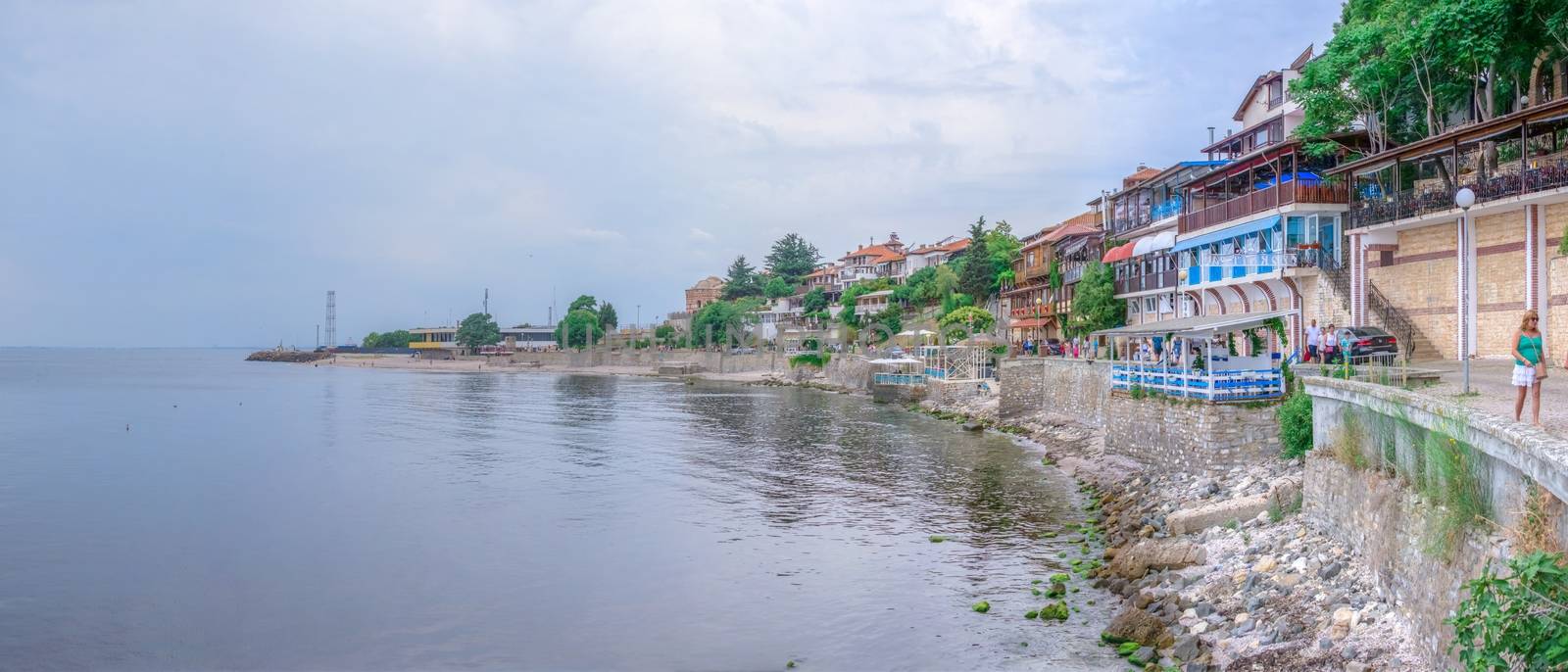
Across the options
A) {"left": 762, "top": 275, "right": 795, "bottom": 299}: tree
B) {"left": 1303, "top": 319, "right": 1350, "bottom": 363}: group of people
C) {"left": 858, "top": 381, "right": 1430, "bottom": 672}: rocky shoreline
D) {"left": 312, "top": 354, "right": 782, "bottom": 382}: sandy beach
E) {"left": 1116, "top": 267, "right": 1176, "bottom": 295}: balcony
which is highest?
{"left": 762, "top": 275, "right": 795, "bottom": 299}: tree

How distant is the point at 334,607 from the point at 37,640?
487cm

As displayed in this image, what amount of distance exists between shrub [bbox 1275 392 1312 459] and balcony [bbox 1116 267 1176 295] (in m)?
26.1

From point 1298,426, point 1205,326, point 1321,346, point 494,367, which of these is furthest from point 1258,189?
point 494,367

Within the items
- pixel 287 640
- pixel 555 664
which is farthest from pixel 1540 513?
pixel 287 640

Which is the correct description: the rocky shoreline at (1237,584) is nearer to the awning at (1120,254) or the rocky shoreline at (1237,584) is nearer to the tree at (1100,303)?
the awning at (1120,254)

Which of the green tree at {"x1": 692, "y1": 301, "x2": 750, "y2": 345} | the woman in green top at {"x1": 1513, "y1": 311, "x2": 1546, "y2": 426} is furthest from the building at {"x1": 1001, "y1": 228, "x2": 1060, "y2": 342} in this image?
the woman in green top at {"x1": 1513, "y1": 311, "x2": 1546, "y2": 426}

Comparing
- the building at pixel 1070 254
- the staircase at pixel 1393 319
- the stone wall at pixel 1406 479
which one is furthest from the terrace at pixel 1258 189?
the stone wall at pixel 1406 479

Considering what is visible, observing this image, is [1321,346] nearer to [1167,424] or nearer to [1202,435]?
[1167,424]

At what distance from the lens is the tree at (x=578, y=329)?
6275 inches

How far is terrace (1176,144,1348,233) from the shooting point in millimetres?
36125

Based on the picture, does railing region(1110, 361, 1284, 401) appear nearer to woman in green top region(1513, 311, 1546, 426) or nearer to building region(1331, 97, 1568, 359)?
building region(1331, 97, 1568, 359)

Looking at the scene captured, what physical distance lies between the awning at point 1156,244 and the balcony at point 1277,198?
6.61ft

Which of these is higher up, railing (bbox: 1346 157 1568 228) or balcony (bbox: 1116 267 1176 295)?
railing (bbox: 1346 157 1568 228)

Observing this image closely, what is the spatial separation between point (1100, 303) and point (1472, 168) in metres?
23.7
